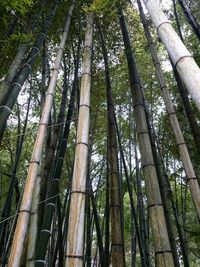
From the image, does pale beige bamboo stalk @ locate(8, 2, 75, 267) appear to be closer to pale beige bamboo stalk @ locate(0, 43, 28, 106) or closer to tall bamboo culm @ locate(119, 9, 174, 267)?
pale beige bamboo stalk @ locate(0, 43, 28, 106)

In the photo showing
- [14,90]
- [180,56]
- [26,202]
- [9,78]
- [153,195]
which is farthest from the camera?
[9,78]

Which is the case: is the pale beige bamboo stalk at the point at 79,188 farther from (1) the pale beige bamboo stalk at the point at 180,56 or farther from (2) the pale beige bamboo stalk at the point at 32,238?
(1) the pale beige bamboo stalk at the point at 180,56

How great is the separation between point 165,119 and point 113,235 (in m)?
3.67

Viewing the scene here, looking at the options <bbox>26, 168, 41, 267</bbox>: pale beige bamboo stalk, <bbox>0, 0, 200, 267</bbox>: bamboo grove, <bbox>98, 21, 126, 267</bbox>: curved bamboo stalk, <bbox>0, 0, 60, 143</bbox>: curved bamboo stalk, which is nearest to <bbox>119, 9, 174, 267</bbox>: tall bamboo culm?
<bbox>0, 0, 200, 267</bbox>: bamboo grove

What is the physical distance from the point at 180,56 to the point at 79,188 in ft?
3.00

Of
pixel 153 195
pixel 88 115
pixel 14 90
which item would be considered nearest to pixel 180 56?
pixel 88 115

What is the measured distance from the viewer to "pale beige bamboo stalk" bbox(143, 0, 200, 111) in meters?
1.36

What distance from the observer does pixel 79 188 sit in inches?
68.1

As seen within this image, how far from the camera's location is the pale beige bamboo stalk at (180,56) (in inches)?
53.5

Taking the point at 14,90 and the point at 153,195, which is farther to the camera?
the point at 14,90

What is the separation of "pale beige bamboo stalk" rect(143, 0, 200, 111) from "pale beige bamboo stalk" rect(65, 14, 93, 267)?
0.73 m

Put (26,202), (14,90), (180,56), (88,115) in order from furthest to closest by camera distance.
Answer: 1. (14,90)
2. (88,115)
3. (26,202)
4. (180,56)

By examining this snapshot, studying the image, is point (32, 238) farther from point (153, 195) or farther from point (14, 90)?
point (14, 90)

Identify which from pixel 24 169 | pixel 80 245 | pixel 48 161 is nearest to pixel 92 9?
pixel 48 161
